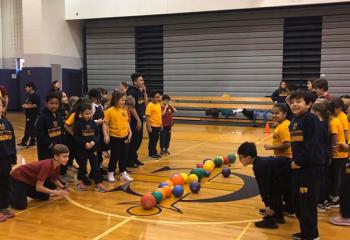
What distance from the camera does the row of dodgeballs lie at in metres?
5.44

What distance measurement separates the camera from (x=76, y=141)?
631cm

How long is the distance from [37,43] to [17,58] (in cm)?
221

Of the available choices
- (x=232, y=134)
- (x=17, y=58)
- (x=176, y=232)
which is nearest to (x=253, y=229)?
(x=176, y=232)

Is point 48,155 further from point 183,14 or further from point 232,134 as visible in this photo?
point 183,14

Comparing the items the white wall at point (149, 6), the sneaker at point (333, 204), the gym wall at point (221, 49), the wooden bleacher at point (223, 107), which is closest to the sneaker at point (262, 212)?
the sneaker at point (333, 204)

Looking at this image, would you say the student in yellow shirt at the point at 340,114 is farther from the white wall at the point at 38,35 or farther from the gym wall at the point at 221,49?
the white wall at the point at 38,35

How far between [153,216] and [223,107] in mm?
11029

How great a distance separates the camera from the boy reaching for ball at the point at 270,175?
4746 millimetres

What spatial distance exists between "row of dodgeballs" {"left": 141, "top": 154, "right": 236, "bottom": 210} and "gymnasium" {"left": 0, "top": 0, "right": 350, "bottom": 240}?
0.10 ft

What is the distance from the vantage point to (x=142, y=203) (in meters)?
5.41

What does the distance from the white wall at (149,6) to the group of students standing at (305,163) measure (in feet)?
30.0

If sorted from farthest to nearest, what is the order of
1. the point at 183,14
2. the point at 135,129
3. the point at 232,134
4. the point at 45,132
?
the point at 183,14 → the point at 232,134 → the point at 135,129 → the point at 45,132

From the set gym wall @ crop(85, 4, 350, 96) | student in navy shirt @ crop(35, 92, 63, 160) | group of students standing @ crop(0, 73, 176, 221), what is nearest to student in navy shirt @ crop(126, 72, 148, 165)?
group of students standing @ crop(0, 73, 176, 221)

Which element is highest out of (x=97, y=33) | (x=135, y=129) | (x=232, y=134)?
(x=97, y=33)
